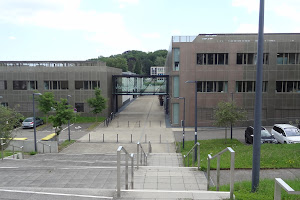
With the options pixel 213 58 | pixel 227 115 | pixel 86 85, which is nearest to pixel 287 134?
pixel 227 115

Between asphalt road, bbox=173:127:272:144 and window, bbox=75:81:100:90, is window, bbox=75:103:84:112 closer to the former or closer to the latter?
window, bbox=75:81:100:90

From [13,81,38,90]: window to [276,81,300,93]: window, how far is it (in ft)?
110

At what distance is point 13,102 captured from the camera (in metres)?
42.7

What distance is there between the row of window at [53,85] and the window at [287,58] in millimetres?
24511

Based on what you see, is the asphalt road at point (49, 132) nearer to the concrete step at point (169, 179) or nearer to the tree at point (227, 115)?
the tree at point (227, 115)

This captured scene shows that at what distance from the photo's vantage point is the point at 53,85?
42.2m

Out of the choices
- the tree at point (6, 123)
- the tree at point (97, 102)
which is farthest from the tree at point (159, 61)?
the tree at point (6, 123)

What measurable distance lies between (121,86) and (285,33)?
25284 mm

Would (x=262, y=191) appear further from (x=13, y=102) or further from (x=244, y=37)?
(x=13, y=102)

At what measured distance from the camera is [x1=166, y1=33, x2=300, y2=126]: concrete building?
1346 inches

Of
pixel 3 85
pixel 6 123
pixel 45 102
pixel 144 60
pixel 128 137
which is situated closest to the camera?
pixel 6 123

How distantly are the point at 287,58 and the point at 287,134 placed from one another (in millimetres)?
16499

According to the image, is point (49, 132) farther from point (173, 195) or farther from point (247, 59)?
point (173, 195)

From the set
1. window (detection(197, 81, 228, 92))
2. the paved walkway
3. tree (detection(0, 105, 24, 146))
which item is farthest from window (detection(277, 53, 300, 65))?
tree (detection(0, 105, 24, 146))
